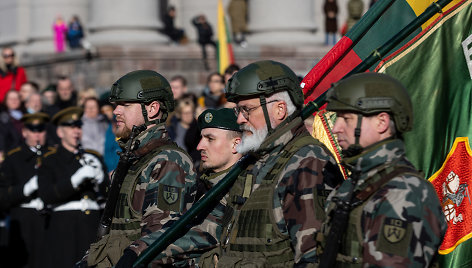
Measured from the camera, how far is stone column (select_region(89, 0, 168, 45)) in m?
20.2

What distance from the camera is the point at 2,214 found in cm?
1120

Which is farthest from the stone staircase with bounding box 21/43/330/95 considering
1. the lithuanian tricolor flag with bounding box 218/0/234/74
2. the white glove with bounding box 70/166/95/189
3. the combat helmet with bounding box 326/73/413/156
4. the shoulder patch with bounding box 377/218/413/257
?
the shoulder patch with bounding box 377/218/413/257

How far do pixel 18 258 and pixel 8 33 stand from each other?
17648 millimetres

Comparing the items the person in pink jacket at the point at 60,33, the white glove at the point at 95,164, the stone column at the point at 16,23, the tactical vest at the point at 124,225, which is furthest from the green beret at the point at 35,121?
the stone column at the point at 16,23

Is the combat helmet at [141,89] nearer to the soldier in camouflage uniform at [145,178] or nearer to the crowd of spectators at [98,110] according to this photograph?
the soldier in camouflage uniform at [145,178]

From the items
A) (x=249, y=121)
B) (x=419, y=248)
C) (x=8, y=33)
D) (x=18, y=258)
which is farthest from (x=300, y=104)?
(x=8, y=33)

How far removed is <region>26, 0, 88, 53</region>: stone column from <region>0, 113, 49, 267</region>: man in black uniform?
14.0m

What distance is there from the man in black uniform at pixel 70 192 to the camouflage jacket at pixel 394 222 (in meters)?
5.15

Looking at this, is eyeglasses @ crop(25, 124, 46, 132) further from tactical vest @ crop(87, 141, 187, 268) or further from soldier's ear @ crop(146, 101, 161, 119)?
tactical vest @ crop(87, 141, 187, 268)

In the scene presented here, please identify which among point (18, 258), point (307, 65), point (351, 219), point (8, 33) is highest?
point (8, 33)

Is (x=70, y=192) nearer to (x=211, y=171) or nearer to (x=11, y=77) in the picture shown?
(x=211, y=171)

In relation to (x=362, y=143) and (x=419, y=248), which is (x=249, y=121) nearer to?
(x=362, y=143)

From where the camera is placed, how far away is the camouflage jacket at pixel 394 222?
153 inches

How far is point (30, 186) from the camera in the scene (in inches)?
385
